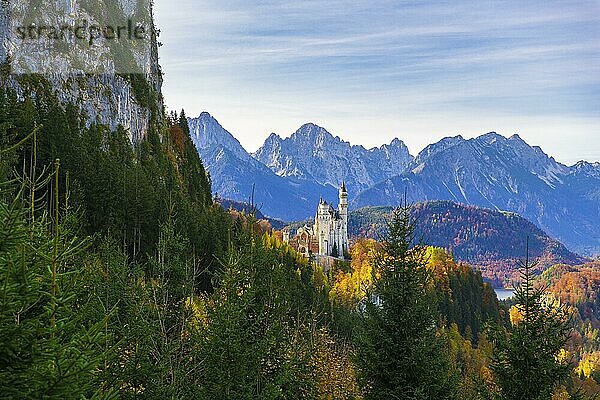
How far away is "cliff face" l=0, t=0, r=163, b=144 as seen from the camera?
4522 centimetres

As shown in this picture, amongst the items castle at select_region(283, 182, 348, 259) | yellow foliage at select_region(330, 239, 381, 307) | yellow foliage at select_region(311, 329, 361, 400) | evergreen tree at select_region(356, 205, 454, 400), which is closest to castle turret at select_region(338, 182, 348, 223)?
castle at select_region(283, 182, 348, 259)

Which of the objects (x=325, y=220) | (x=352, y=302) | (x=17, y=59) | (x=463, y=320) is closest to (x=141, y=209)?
(x=17, y=59)

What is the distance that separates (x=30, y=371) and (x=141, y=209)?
33122 millimetres

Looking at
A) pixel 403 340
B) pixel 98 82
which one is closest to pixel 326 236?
pixel 98 82

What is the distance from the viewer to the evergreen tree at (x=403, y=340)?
14.6 meters

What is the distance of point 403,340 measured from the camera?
590 inches

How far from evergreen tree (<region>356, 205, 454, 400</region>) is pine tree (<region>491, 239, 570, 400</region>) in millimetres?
1340

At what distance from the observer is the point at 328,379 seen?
1783 centimetres

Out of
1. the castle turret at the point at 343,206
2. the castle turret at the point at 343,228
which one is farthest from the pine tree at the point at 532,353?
the castle turret at the point at 343,206

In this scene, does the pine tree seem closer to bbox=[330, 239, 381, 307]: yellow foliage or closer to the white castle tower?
bbox=[330, 239, 381, 307]: yellow foliage

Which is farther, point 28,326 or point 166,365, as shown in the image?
point 166,365

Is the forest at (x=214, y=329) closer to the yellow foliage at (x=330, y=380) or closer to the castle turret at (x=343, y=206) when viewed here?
the yellow foliage at (x=330, y=380)

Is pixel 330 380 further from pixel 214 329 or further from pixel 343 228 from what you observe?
pixel 343 228

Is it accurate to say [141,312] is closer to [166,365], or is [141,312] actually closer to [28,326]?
[166,365]
